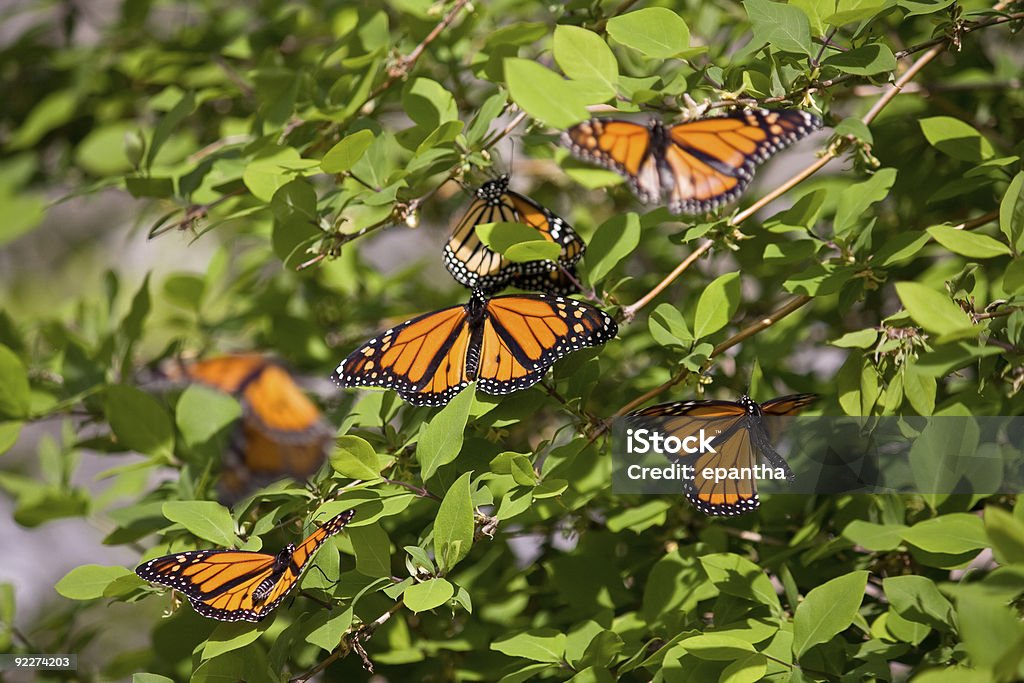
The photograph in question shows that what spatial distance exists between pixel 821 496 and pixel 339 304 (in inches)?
38.9

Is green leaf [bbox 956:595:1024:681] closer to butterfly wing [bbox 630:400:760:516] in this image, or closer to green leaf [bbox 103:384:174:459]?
butterfly wing [bbox 630:400:760:516]

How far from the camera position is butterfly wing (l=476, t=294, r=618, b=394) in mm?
918

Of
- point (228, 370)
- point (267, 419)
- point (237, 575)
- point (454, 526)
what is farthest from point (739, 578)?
point (228, 370)

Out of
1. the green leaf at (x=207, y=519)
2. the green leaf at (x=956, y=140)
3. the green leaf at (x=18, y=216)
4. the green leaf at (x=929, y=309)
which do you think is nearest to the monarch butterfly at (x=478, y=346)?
the green leaf at (x=207, y=519)

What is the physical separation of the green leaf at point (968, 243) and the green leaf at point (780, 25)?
0.23 metres

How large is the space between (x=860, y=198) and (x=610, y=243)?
303 millimetres

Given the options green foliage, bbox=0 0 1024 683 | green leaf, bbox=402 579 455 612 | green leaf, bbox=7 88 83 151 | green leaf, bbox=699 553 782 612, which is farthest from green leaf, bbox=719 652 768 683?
green leaf, bbox=7 88 83 151

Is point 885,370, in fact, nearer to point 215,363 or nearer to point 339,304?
point 339,304

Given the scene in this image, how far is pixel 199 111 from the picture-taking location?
2.03m

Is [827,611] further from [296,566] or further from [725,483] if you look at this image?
[296,566]

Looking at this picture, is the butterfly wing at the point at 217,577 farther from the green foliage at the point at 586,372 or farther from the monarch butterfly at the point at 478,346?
the monarch butterfly at the point at 478,346

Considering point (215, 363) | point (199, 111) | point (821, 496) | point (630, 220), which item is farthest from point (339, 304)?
point (821, 496)

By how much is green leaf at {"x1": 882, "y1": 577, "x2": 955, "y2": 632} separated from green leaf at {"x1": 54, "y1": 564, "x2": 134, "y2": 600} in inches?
34.0

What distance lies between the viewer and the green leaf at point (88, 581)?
3.27ft
